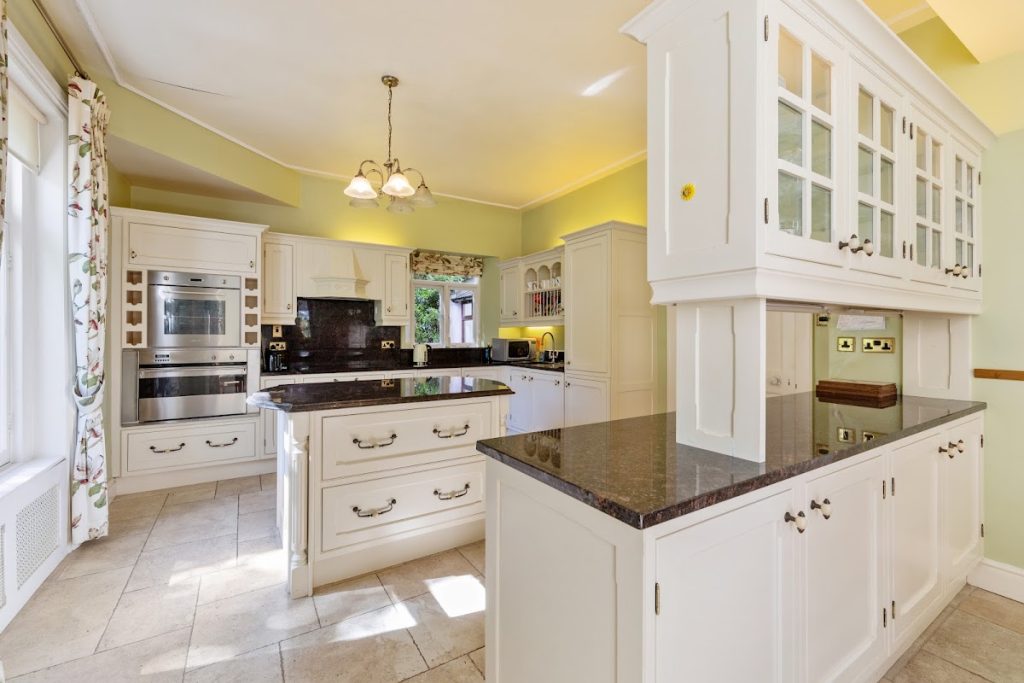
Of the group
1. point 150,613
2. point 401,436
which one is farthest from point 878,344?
point 150,613

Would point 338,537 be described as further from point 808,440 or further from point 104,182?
point 104,182

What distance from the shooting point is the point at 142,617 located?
1925 millimetres

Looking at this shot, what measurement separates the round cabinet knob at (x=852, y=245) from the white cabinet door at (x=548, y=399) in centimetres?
321

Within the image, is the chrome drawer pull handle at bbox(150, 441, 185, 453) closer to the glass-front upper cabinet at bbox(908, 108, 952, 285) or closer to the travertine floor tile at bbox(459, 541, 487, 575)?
the travertine floor tile at bbox(459, 541, 487, 575)

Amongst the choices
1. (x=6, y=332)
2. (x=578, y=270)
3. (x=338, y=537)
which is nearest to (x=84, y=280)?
(x=6, y=332)

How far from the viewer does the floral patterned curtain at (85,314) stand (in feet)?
8.00

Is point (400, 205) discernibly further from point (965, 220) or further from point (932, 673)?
point (932, 673)

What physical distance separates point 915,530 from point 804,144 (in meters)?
1.57

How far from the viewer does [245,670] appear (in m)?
1.62

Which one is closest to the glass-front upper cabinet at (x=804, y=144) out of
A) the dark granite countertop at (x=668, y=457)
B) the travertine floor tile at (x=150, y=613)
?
the dark granite countertop at (x=668, y=457)

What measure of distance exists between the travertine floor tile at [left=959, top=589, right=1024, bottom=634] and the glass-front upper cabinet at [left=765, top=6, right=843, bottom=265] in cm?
198

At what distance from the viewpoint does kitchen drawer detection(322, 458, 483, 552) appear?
6.98 ft

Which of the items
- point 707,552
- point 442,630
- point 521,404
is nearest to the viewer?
point 707,552

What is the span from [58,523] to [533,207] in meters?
5.22
